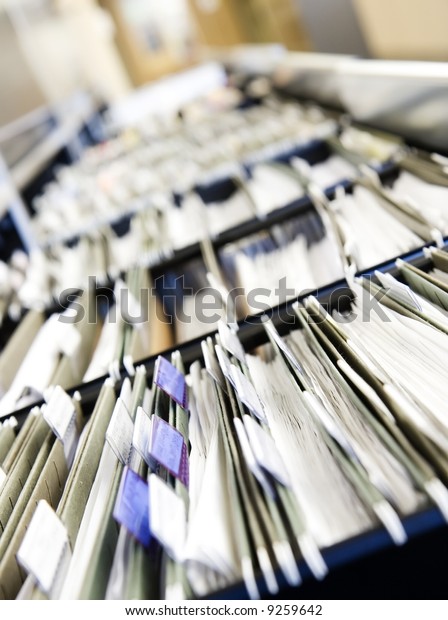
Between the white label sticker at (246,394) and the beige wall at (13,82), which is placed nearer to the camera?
the white label sticker at (246,394)

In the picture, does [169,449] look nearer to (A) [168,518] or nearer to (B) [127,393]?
(A) [168,518]

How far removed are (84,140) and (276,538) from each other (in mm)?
7229

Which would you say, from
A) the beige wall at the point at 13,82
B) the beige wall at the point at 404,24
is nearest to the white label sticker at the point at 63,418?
the beige wall at the point at 404,24

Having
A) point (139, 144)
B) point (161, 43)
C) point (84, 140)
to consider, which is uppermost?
point (161, 43)

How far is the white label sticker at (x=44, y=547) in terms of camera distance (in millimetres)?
779

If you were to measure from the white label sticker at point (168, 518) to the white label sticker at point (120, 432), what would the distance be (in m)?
0.17

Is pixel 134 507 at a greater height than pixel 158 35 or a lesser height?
lesser

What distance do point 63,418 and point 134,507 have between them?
37 centimetres

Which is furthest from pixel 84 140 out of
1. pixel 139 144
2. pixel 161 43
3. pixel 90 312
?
pixel 161 43

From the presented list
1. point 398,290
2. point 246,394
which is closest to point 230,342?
point 246,394

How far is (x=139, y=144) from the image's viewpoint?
190 inches

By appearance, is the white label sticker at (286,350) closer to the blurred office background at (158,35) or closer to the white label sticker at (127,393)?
the white label sticker at (127,393)

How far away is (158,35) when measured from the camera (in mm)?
16109

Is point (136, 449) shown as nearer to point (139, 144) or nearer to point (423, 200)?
point (423, 200)
